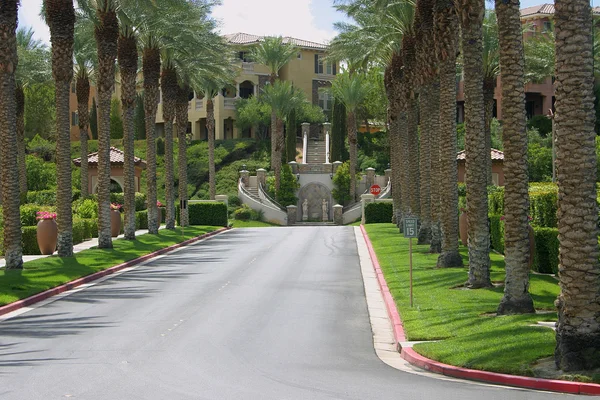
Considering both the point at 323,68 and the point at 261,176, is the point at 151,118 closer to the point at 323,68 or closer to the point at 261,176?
the point at 261,176

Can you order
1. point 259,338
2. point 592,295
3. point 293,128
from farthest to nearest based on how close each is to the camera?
point 293,128 → point 259,338 → point 592,295

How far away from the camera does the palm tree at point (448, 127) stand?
26828 millimetres

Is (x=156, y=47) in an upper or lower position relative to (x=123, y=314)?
upper

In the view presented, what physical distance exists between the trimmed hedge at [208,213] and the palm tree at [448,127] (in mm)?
36410

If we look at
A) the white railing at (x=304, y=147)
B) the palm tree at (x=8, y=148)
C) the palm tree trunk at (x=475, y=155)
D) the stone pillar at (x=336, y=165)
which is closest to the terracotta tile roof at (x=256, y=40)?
the white railing at (x=304, y=147)

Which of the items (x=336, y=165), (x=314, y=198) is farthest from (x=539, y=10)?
(x=314, y=198)

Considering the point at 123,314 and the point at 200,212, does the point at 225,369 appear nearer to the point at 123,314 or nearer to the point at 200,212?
the point at 123,314

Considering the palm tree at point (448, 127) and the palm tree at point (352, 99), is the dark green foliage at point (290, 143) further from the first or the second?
the palm tree at point (448, 127)

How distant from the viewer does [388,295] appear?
22.9 meters

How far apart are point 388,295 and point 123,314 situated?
6.49 meters

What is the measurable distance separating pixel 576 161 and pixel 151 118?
126ft

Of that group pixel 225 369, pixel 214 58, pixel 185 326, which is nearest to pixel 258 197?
pixel 214 58

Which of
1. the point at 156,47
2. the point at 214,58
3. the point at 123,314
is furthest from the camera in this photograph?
the point at 214,58

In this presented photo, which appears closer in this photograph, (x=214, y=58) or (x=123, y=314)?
(x=123, y=314)
